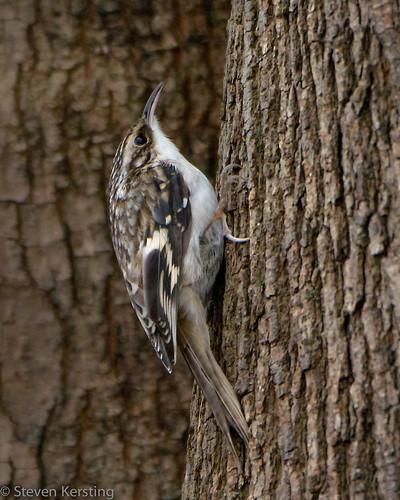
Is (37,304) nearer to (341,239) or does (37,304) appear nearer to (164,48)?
(164,48)

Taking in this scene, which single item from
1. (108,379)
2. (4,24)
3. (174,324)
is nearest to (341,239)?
(174,324)

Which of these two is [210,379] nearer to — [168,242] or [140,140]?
[168,242]

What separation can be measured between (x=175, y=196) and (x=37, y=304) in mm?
995

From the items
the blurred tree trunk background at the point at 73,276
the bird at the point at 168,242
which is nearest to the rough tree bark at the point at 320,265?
the bird at the point at 168,242

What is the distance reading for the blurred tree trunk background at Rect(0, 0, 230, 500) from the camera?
3461mm

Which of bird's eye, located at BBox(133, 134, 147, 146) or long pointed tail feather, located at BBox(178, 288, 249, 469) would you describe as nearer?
long pointed tail feather, located at BBox(178, 288, 249, 469)

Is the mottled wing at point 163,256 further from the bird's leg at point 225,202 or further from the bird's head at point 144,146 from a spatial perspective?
the bird's leg at point 225,202

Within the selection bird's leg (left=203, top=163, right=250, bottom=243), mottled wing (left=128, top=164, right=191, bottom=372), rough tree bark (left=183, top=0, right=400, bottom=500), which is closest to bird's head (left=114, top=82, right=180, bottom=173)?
mottled wing (left=128, top=164, right=191, bottom=372)

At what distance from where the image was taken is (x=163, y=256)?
2.92 m

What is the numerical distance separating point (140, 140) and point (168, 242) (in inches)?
26.0

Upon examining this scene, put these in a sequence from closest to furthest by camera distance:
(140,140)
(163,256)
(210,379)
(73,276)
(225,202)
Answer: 1. (210,379)
2. (225,202)
3. (163,256)
4. (140,140)
5. (73,276)

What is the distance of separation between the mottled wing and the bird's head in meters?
0.19

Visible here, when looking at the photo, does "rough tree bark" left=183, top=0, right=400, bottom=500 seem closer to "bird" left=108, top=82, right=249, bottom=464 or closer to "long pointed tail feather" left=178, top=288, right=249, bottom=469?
"long pointed tail feather" left=178, top=288, right=249, bottom=469

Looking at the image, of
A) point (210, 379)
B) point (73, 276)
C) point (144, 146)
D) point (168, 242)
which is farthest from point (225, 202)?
point (73, 276)
